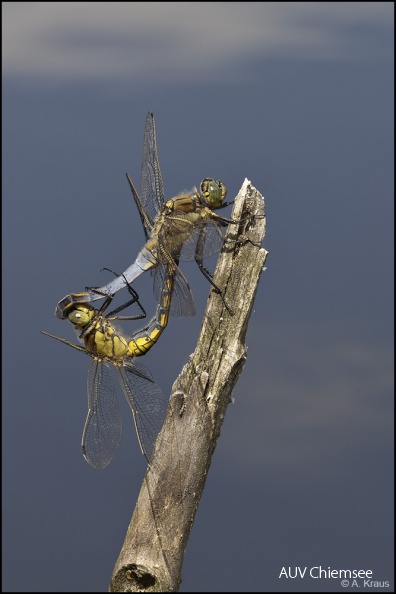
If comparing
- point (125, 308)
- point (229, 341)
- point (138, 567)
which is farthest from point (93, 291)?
point (138, 567)

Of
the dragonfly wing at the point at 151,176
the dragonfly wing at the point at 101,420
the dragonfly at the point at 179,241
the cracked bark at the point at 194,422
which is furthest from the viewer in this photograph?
the dragonfly wing at the point at 151,176

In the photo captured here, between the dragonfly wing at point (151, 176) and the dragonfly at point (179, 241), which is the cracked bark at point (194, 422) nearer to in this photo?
the dragonfly at point (179, 241)

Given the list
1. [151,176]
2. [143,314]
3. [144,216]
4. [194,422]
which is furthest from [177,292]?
[151,176]

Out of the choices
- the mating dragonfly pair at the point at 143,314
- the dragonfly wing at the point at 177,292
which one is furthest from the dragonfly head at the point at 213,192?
the dragonfly wing at the point at 177,292

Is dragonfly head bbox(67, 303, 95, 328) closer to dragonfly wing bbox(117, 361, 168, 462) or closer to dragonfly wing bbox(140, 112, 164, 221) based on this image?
dragonfly wing bbox(117, 361, 168, 462)

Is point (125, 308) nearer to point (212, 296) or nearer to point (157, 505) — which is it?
point (212, 296)

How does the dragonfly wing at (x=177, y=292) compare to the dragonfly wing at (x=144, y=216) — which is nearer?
the dragonfly wing at (x=177, y=292)

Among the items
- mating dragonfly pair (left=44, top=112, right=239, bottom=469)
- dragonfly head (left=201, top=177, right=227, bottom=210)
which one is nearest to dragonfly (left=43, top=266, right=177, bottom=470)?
mating dragonfly pair (left=44, top=112, right=239, bottom=469)
